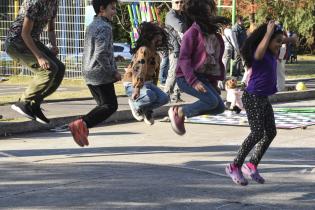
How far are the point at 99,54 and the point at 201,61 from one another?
1.17 m

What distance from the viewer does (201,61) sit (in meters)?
6.71

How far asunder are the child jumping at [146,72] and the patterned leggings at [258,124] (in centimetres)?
163

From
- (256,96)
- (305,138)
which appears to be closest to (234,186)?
(256,96)

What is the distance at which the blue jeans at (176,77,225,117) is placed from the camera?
6.77m

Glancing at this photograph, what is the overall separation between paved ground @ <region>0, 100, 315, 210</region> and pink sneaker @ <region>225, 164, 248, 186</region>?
69mm

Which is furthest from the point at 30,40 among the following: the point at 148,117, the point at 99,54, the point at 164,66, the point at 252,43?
the point at 164,66

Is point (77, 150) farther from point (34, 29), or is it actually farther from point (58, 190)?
point (58, 190)

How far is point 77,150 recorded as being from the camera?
8242 millimetres

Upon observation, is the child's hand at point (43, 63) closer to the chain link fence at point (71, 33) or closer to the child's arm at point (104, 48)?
the child's arm at point (104, 48)

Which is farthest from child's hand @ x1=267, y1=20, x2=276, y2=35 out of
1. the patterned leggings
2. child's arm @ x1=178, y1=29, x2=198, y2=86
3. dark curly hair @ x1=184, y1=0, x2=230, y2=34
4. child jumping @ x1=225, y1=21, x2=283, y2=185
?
child's arm @ x1=178, y1=29, x2=198, y2=86

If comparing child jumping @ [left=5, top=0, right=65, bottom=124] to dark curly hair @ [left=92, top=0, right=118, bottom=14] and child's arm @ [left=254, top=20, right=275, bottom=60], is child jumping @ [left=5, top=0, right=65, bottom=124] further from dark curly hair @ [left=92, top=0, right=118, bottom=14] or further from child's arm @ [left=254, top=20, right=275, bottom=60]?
child's arm @ [left=254, top=20, right=275, bottom=60]

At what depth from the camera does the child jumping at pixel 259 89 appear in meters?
6.12

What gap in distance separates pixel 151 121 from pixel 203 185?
1.83 m

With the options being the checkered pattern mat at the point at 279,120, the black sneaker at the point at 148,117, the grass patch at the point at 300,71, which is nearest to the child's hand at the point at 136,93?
the black sneaker at the point at 148,117
